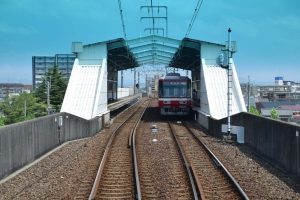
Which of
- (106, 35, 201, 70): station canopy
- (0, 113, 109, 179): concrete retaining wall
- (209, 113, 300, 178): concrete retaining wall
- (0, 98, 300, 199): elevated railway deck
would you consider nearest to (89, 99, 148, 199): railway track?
(0, 98, 300, 199): elevated railway deck

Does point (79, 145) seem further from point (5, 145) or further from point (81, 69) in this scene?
point (81, 69)

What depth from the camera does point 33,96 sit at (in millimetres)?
65125

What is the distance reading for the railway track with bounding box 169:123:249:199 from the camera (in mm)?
10117

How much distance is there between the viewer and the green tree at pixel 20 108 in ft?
196

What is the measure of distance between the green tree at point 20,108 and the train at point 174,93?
2768 centimetres

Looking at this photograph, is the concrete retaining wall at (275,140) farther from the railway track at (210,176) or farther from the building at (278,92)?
the building at (278,92)

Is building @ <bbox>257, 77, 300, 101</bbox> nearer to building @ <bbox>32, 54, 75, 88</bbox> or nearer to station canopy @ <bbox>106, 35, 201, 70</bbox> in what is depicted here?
building @ <bbox>32, 54, 75, 88</bbox>

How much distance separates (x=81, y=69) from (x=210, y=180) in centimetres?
1915

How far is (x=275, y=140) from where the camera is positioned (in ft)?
48.2

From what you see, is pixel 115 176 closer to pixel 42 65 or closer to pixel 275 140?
pixel 275 140

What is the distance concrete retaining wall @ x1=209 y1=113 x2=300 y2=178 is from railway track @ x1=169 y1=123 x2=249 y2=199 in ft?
6.08

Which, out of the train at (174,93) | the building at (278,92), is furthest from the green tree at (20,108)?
the building at (278,92)

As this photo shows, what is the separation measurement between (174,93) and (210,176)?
74.5 feet

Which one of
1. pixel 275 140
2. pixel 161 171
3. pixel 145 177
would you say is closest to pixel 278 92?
pixel 275 140
